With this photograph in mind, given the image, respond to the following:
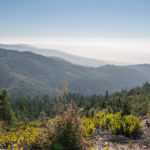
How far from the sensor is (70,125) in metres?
4.08

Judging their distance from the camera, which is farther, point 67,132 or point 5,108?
point 5,108


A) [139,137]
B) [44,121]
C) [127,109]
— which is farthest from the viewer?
[127,109]

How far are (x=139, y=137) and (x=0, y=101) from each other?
2425 centimetres

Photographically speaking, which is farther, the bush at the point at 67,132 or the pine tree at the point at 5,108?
the pine tree at the point at 5,108

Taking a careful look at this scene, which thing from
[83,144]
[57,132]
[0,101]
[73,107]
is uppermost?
[73,107]

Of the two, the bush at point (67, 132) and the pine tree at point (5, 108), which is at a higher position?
the bush at point (67, 132)

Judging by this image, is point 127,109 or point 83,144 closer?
point 83,144

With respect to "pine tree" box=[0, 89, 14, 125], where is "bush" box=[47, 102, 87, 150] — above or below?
above

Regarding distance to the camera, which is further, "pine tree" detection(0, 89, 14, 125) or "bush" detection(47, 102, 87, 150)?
"pine tree" detection(0, 89, 14, 125)

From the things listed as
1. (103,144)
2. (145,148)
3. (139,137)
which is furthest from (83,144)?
(139,137)

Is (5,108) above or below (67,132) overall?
below

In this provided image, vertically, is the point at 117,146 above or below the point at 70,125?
below

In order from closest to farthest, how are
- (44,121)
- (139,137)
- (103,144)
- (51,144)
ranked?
(51,144)
(44,121)
(103,144)
(139,137)

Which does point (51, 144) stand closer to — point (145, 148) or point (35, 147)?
point (35, 147)
